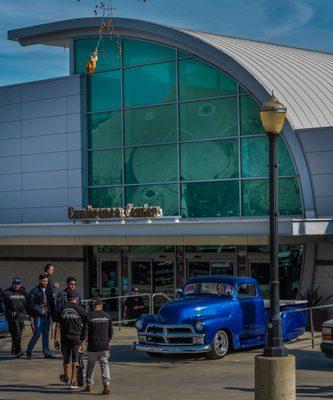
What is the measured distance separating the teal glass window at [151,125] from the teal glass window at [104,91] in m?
0.77

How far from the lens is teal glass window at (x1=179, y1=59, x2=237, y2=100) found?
28.5 m

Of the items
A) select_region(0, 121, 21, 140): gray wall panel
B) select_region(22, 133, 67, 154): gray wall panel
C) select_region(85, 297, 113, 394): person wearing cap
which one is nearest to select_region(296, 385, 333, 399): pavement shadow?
select_region(85, 297, 113, 394): person wearing cap

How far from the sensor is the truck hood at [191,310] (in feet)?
63.7

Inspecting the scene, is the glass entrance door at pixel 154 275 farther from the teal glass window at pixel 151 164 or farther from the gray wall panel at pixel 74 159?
the gray wall panel at pixel 74 159

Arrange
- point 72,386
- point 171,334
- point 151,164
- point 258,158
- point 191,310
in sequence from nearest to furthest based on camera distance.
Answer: point 72,386 < point 171,334 < point 191,310 < point 258,158 < point 151,164

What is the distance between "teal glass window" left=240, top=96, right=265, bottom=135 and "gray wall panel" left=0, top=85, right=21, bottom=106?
9.20 metres

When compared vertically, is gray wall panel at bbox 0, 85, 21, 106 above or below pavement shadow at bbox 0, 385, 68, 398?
above

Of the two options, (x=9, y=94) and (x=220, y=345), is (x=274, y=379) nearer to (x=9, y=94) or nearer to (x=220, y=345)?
(x=220, y=345)

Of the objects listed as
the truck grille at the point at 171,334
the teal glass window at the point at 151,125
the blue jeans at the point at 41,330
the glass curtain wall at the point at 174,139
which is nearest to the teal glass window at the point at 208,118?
the glass curtain wall at the point at 174,139

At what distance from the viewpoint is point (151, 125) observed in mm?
30297

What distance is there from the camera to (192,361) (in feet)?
63.5

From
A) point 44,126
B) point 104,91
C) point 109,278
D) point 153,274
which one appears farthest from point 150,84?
point 109,278

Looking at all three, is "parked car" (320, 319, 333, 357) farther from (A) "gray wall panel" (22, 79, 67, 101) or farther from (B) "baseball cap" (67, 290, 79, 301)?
(A) "gray wall panel" (22, 79, 67, 101)

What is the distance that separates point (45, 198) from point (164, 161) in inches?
199
